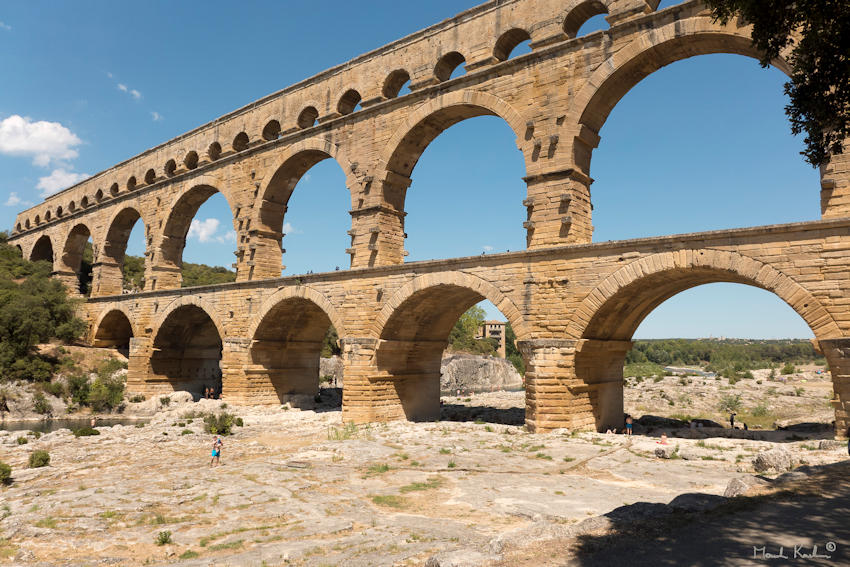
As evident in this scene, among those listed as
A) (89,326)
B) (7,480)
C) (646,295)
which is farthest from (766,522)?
(89,326)

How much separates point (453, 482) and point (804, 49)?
8942mm

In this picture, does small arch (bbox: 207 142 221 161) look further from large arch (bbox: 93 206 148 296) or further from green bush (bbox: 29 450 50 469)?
green bush (bbox: 29 450 50 469)

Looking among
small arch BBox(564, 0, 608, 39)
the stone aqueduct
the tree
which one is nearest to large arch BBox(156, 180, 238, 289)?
the stone aqueduct

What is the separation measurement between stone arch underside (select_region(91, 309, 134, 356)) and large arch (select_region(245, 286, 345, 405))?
13.1 m

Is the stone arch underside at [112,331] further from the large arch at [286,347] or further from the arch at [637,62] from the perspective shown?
the arch at [637,62]

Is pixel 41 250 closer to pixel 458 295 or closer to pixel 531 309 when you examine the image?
pixel 458 295

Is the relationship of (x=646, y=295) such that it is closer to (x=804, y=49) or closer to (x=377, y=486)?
(x=804, y=49)

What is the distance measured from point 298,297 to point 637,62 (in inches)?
532

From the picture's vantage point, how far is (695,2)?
13680 millimetres

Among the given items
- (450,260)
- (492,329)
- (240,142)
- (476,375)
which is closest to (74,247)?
(240,142)

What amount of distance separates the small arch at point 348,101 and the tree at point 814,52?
50.3ft

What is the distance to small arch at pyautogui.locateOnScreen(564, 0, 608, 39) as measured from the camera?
52.3 feet

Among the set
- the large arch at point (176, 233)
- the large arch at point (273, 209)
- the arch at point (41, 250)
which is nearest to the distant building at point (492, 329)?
the arch at point (41, 250)

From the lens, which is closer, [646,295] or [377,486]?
[377,486]
